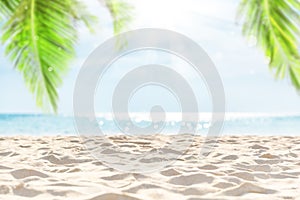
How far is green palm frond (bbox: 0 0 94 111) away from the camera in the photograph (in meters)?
2.42

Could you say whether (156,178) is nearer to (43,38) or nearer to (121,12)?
(43,38)

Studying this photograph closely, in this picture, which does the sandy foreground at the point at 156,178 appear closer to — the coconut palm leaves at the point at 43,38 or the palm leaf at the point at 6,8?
the coconut palm leaves at the point at 43,38

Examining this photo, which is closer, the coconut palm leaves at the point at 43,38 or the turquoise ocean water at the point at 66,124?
the coconut palm leaves at the point at 43,38

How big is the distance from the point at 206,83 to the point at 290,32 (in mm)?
1111

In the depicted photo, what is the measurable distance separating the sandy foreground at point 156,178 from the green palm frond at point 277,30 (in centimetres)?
62

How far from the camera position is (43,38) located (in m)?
2.52

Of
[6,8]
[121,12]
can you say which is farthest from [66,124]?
[6,8]

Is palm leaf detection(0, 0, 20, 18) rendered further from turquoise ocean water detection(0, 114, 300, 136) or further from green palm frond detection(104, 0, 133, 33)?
turquoise ocean water detection(0, 114, 300, 136)

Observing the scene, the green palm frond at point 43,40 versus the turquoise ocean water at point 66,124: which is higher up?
the green palm frond at point 43,40

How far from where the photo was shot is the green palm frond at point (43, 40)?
7.94ft

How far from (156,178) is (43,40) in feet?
3.46

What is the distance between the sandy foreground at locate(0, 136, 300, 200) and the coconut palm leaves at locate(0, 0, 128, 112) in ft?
1.57

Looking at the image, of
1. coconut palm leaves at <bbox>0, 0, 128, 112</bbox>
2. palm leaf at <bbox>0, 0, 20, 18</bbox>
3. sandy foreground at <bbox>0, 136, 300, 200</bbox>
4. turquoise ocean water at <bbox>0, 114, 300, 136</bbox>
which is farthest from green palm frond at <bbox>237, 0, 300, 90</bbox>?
turquoise ocean water at <bbox>0, 114, 300, 136</bbox>

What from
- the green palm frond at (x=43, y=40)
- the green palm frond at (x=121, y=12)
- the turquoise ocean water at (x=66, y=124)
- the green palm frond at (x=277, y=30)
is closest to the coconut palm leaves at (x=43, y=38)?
the green palm frond at (x=43, y=40)
